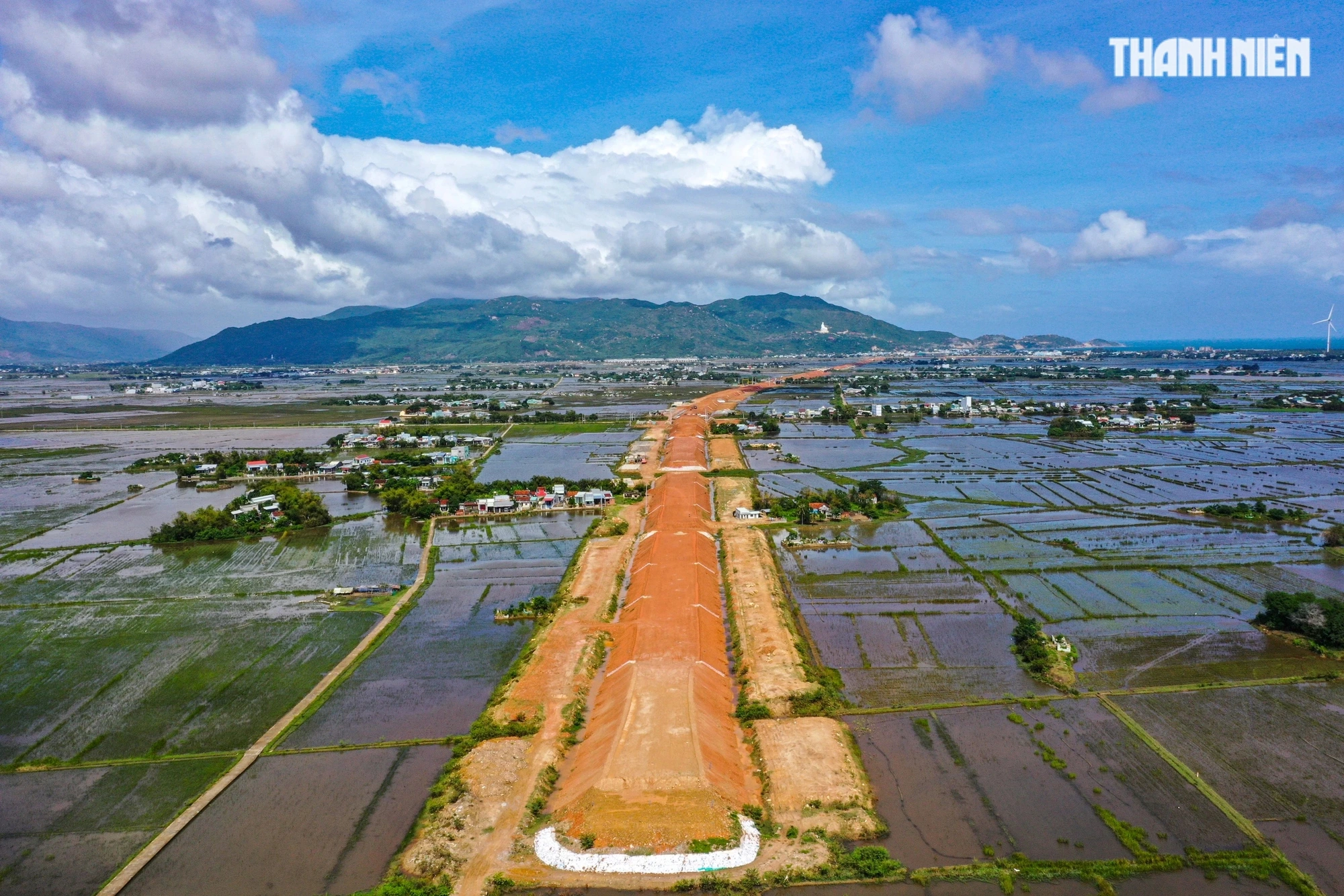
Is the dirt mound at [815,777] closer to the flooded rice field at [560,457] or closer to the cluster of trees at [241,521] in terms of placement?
the cluster of trees at [241,521]

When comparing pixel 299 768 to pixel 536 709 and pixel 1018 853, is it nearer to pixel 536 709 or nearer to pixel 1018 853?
pixel 536 709

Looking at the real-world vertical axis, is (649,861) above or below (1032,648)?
below

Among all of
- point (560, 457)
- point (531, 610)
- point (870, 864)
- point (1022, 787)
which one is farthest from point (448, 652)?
point (560, 457)

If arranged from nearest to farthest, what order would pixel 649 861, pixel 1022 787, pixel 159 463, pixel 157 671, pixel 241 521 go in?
1. pixel 649 861
2. pixel 1022 787
3. pixel 157 671
4. pixel 241 521
5. pixel 159 463

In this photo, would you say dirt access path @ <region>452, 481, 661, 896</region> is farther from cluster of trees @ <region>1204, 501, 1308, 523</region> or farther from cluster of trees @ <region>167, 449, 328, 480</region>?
cluster of trees @ <region>167, 449, 328, 480</region>

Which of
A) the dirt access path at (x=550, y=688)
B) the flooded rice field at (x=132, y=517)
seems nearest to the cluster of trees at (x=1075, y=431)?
the dirt access path at (x=550, y=688)

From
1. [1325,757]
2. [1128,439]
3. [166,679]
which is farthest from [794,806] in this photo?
[1128,439]

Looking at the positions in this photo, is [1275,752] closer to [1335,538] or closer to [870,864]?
[870,864]
